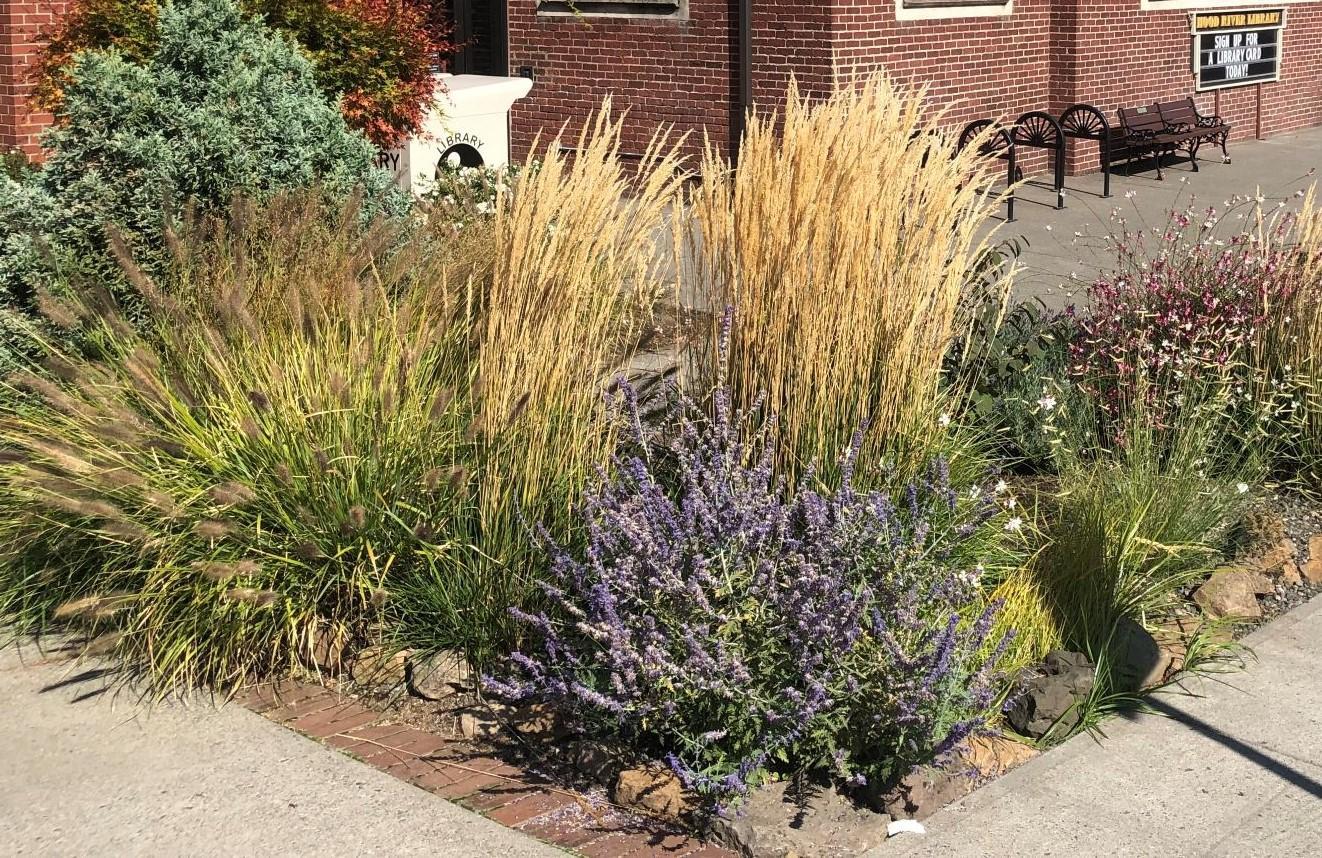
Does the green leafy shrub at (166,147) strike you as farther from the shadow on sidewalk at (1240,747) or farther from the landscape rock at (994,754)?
the shadow on sidewalk at (1240,747)

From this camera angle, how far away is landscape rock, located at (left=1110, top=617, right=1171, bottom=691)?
5062mm

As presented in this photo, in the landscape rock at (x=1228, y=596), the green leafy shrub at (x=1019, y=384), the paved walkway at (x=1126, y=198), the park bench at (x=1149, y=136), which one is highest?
the park bench at (x=1149, y=136)

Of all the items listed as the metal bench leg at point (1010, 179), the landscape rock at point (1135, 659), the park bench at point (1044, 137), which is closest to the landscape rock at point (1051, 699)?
the landscape rock at point (1135, 659)

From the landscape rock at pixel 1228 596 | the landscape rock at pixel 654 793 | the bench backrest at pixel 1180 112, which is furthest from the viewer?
the bench backrest at pixel 1180 112

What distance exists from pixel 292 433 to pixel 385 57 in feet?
13.6

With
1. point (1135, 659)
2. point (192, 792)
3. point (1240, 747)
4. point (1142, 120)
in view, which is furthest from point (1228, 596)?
point (1142, 120)

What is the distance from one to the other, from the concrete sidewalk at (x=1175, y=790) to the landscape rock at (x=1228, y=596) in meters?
0.48

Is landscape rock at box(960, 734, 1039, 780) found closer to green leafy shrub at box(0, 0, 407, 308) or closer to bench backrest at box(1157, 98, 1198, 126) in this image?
green leafy shrub at box(0, 0, 407, 308)

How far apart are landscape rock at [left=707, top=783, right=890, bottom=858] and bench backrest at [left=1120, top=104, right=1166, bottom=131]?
13289 mm

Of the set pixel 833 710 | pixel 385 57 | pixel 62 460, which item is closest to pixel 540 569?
pixel 833 710

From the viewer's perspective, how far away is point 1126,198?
611 inches

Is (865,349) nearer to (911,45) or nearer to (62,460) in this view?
(62,460)

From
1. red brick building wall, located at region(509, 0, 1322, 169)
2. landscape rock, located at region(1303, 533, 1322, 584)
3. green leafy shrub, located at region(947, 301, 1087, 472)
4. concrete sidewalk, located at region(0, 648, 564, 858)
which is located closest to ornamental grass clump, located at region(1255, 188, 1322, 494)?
landscape rock, located at region(1303, 533, 1322, 584)

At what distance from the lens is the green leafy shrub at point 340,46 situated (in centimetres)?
811
